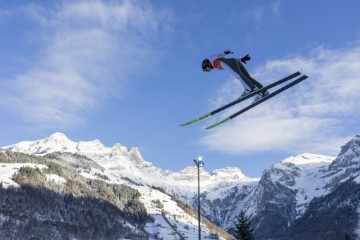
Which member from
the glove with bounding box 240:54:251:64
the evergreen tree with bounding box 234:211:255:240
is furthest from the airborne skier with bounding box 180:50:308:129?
the evergreen tree with bounding box 234:211:255:240

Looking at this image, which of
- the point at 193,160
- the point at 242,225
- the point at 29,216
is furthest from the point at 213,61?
the point at 29,216

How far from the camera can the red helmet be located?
19797 millimetres

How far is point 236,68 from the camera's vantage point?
19.3 m

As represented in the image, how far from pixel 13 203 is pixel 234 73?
197406mm

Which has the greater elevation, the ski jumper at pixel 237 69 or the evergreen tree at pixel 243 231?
the ski jumper at pixel 237 69

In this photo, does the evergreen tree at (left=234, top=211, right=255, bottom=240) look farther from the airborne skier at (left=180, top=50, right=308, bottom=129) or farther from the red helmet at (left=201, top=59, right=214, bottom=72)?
the red helmet at (left=201, top=59, right=214, bottom=72)

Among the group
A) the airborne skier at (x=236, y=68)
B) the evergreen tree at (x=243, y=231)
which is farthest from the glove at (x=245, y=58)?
the evergreen tree at (x=243, y=231)

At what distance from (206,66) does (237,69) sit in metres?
1.37

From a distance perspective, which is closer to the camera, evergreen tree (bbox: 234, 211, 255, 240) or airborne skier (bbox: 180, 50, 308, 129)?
airborne skier (bbox: 180, 50, 308, 129)

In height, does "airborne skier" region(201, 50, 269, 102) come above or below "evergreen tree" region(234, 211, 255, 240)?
above

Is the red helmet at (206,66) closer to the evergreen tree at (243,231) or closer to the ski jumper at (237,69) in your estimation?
the ski jumper at (237,69)

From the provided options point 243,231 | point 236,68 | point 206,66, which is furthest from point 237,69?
point 243,231

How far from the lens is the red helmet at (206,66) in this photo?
1980cm

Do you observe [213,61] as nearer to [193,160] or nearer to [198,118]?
[198,118]
